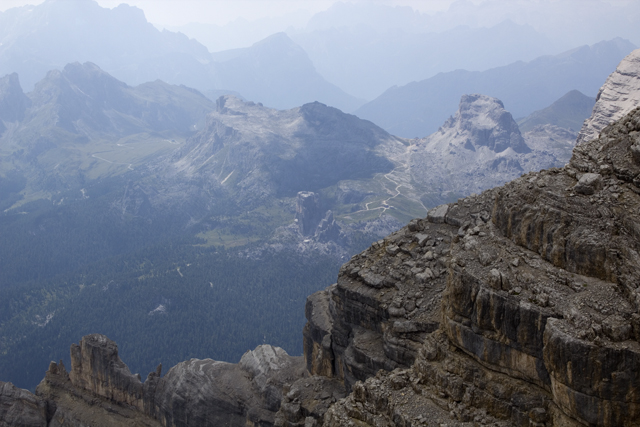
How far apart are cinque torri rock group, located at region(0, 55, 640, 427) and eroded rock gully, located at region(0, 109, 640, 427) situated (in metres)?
0.08

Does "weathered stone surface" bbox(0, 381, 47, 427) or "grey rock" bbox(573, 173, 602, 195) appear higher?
"grey rock" bbox(573, 173, 602, 195)

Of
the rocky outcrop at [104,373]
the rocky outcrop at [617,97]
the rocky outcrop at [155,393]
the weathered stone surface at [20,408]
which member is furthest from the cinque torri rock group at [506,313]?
the rocky outcrop at [617,97]

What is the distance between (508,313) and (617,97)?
13141cm

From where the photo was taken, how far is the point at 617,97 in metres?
134

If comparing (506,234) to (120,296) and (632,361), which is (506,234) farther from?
(120,296)

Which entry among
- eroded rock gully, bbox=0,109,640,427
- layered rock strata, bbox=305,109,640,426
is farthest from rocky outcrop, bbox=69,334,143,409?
layered rock strata, bbox=305,109,640,426

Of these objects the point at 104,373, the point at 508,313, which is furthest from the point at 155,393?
the point at 508,313

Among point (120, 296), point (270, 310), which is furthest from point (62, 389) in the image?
point (120, 296)

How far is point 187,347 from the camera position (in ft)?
485

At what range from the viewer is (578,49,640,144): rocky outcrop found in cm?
13100

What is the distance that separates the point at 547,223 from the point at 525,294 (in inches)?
185

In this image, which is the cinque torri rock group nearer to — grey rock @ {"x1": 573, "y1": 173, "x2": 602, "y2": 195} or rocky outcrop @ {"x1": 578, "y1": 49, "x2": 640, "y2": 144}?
grey rock @ {"x1": 573, "y1": 173, "x2": 602, "y2": 195}

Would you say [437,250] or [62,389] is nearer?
[437,250]

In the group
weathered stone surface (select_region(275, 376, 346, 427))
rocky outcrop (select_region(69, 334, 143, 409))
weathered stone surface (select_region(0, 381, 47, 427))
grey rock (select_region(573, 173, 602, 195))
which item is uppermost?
grey rock (select_region(573, 173, 602, 195))
